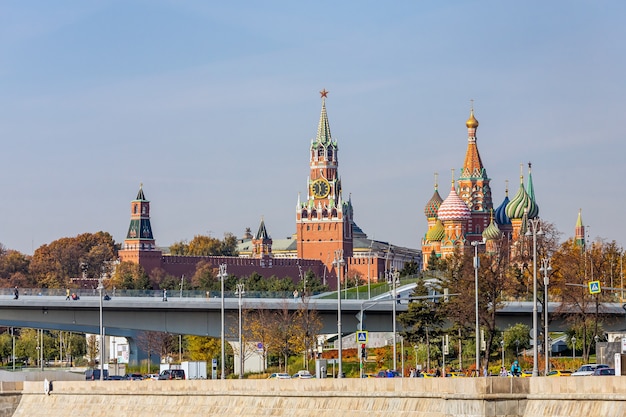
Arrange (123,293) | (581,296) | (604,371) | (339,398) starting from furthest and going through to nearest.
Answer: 1. (123,293)
2. (581,296)
3. (604,371)
4. (339,398)

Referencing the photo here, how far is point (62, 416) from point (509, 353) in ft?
148

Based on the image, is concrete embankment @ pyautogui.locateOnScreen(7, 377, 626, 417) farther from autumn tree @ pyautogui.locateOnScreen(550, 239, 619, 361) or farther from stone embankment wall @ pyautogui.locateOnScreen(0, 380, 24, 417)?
autumn tree @ pyautogui.locateOnScreen(550, 239, 619, 361)

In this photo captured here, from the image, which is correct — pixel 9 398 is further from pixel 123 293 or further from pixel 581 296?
pixel 581 296

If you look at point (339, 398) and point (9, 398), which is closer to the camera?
point (339, 398)

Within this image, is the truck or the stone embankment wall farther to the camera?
the truck

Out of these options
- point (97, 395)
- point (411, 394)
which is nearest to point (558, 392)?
point (411, 394)

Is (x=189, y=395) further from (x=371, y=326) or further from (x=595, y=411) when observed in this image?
(x=371, y=326)

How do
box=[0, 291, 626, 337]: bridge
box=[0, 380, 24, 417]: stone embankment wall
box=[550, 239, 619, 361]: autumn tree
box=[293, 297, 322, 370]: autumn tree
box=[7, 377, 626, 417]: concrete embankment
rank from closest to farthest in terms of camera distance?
box=[7, 377, 626, 417]: concrete embankment → box=[0, 380, 24, 417]: stone embankment wall → box=[550, 239, 619, 361]: autumn tree → box=[0, 291, 626, 337]: bridge → box=[293, 297, 322, 370]: autumn tree

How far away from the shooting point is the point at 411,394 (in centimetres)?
3944

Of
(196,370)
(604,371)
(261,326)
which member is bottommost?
(196,370)

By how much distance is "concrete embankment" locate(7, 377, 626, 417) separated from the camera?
109 feet

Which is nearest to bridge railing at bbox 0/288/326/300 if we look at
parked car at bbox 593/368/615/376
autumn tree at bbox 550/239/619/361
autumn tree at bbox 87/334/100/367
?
autumn tree at bbox 550/239/619/361

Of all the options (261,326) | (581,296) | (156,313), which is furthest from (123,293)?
(581,296)

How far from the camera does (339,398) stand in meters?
43.1
